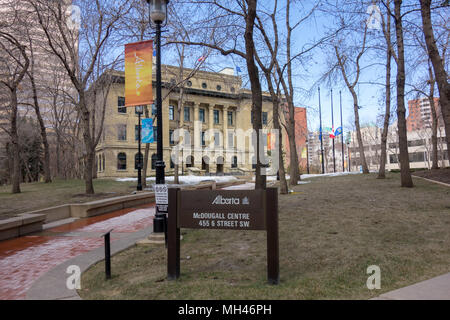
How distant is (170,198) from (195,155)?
158 feet

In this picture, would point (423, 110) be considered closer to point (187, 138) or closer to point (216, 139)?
point (216, 139)

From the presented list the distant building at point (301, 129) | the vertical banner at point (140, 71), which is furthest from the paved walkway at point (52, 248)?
the distant building at point (301, 129)

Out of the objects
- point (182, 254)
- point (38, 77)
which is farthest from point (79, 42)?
point (182, 254)

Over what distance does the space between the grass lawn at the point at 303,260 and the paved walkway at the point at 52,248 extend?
2.98 ft

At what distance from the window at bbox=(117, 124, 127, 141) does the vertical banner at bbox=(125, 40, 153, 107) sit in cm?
3904

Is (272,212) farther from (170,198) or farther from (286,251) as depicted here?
(286,251)

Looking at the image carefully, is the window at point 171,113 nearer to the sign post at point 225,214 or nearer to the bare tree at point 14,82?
the bare tree at point 14,82

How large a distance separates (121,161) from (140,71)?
4005 centimetres

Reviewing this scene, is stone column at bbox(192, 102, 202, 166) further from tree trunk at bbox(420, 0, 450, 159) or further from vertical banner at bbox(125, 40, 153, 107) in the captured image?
tree trunk at bbox(420, 0, 450, 159)

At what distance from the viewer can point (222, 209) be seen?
4438 mm

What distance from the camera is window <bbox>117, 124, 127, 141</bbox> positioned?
153 ft

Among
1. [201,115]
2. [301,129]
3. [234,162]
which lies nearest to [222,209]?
[301,129]
